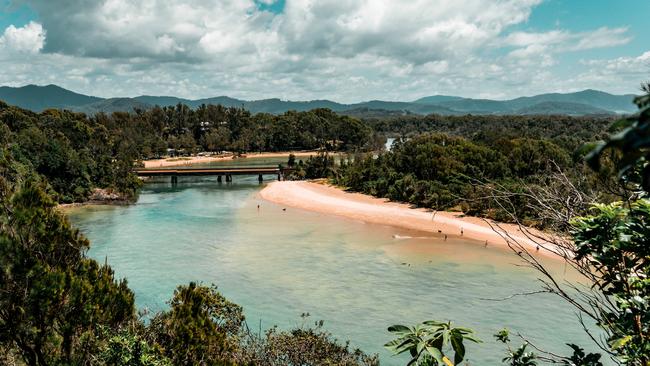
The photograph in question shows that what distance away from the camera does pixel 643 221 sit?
4086 mm

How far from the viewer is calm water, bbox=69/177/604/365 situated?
72.1 ft

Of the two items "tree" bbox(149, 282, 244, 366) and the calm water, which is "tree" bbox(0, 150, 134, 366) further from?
the calm water

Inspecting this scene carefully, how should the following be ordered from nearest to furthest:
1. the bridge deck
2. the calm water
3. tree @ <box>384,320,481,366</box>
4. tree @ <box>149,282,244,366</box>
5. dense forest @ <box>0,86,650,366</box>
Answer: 1. tree @ <box>384,320,481,366</box>
2. dense forest @ <box>0,86,650,366</box>
3. tree @ <box>149,282,244,366</box>
4. the calm water
5. the bridge deck

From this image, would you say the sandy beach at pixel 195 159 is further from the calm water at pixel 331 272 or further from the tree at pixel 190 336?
the tree at pixel 190 336

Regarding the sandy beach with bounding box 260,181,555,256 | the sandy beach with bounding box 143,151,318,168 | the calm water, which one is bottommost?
the calm water

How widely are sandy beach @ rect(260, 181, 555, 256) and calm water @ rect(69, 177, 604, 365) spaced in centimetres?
228

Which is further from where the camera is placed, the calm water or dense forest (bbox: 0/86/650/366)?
the calm water

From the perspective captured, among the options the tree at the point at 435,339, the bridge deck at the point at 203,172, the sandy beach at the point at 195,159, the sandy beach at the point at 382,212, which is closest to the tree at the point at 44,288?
the tree at the point at 435,339

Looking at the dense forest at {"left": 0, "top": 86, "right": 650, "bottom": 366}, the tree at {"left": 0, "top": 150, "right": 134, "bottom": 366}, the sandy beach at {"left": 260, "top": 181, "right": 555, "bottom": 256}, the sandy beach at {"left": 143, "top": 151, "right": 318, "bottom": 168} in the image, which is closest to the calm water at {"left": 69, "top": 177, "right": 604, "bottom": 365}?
the sandy beach at {"left": 260, "top": 181, "right": 555, "bottom": 256}

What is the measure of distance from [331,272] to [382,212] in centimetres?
1965

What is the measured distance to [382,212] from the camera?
4803cm

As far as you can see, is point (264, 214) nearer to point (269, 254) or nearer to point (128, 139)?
point (269, 254)

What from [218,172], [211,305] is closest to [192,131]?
[218,172]

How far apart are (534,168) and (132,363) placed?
171ft
